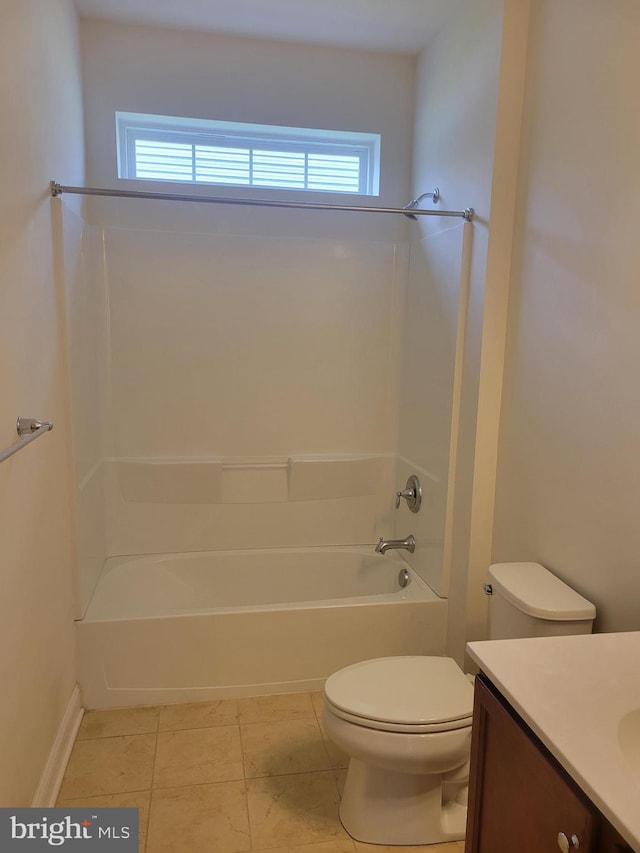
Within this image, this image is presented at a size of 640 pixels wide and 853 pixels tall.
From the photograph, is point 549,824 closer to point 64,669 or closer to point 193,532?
point 64,669

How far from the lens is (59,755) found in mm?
1948

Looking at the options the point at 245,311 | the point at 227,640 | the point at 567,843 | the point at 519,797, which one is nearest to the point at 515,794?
the point at 519,797

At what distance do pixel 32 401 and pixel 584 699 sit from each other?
1.58 meters

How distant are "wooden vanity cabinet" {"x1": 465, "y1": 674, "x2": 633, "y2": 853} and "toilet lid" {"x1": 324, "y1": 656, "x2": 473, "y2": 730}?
14.0 inches

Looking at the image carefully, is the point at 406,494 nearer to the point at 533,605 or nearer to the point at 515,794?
the point at 533,605

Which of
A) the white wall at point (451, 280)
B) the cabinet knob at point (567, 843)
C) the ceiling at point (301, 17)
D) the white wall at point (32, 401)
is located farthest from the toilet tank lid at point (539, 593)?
the ceiling at point (301, 17)

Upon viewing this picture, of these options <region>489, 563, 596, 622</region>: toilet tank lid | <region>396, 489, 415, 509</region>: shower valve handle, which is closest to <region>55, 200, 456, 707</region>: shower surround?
<region>396, 489, 415, 509</region>: shower valve handle

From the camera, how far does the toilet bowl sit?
1.60 meters

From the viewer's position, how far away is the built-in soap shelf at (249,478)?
9.26ft

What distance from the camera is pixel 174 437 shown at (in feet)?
9.37

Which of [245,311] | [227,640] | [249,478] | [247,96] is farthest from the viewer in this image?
[249,478]

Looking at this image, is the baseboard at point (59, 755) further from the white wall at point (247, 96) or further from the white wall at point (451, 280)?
the white wall at point (247, 96)

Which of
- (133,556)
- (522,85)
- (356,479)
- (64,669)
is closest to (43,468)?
(64,669)

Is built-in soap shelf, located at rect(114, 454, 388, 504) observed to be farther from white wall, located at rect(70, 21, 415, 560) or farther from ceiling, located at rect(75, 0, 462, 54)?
ceiling, located at rect(75, 0, 462, 54)
